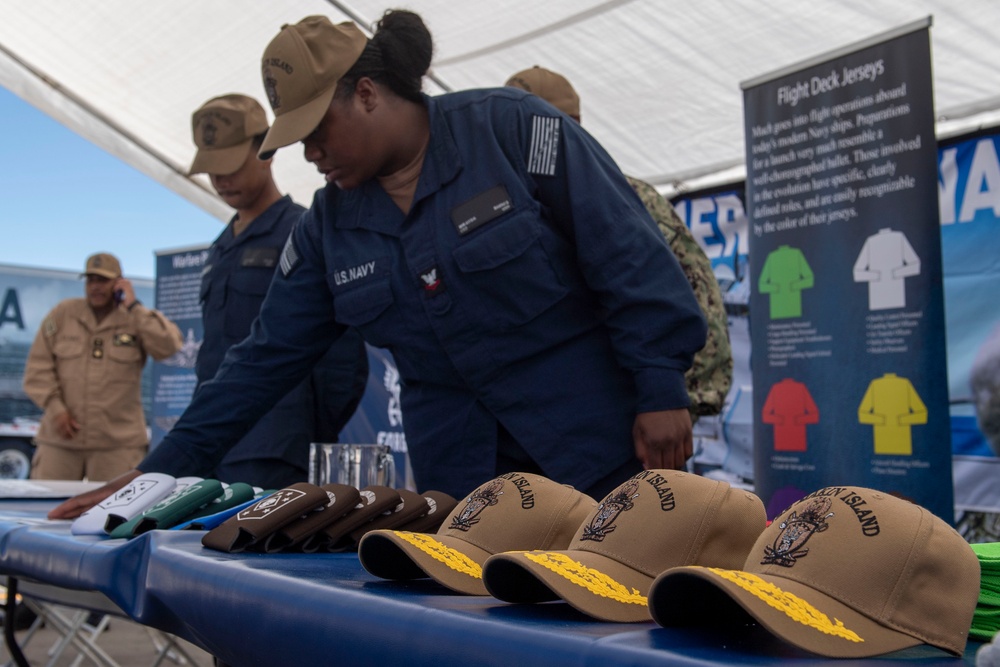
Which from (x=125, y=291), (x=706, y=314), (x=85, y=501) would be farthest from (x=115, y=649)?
(x=706, y=314)

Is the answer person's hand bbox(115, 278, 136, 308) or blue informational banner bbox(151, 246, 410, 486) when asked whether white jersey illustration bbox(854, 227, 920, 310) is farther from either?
blue informational banner bbox(151, 246, 410, 486)

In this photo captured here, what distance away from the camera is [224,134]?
2.54 m

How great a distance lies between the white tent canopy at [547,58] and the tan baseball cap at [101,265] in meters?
0.83

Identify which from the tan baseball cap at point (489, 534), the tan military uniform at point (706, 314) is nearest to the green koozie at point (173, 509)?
the tan baseball cap at point (489, 534)

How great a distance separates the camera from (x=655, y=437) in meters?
1.48

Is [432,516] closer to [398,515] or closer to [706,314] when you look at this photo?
[398,515]

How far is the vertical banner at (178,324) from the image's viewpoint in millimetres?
6309

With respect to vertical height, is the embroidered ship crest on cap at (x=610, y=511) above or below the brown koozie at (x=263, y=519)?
above

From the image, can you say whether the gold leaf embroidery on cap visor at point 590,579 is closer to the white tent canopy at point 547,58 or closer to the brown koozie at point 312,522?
the brown koozie at point 312,522

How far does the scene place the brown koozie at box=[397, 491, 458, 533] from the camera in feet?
3.50

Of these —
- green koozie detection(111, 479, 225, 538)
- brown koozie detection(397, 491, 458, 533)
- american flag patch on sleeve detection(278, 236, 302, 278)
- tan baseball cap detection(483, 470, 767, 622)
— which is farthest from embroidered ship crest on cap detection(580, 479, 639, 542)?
american flag patch on sleeve detection(278, 236, 302, 278)

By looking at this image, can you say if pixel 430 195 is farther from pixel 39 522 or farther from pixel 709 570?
pixel 709 570

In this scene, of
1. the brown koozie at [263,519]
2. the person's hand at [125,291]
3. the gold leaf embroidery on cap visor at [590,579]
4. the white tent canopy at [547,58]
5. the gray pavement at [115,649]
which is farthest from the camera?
the person's hand at [125,291]

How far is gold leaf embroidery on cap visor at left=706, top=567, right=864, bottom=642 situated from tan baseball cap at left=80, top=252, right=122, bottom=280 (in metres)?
4.45
